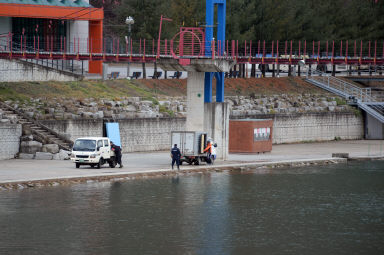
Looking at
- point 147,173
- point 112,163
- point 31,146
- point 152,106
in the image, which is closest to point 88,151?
point 112,163

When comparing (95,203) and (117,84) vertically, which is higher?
(117,84)

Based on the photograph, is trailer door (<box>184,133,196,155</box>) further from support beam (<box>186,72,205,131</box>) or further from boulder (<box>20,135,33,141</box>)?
boulder (<box>20,135,33,141</box>)

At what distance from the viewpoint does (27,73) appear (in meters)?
63.9

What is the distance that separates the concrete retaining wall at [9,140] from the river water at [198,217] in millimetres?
10421

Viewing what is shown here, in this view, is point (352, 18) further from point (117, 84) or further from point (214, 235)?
point (214, 235)

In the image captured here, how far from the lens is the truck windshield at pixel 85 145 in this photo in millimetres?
46062

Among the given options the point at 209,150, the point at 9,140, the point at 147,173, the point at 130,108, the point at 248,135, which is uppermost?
the point at 130,108

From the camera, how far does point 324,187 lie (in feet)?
148

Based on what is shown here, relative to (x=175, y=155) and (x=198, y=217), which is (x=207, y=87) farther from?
(x=198, y=217)

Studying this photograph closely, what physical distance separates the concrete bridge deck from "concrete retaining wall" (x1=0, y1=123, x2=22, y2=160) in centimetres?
92

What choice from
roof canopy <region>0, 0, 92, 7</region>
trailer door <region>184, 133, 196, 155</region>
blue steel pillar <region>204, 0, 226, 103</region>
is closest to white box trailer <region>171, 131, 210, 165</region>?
trailer door <region>184, 133, 196, 155</region>

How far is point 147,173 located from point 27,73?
21.9m

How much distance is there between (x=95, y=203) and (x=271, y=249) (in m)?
10.6

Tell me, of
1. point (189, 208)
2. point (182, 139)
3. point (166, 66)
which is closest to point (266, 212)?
point (189, 208)
